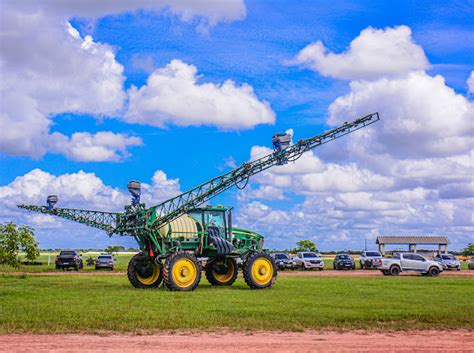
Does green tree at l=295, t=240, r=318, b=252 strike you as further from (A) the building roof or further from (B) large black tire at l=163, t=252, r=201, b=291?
(B) large black tire at l=163, t=252, r=201, b=291

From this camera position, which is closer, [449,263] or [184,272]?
[184,272]

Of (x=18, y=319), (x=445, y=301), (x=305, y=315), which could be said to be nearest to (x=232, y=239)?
(x=445, y=301)

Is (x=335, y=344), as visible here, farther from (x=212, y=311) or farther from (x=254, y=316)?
(x=212, y=311)

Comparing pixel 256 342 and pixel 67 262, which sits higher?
pixel 67 262

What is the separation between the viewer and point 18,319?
601 inches

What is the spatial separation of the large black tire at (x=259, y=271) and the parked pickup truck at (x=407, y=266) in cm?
1857

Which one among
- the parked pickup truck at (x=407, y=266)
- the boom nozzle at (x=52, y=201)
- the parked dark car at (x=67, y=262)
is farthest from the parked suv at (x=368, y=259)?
the boom nozzle at (x=52, y=201)

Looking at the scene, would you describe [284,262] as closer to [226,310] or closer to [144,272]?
[144,272]

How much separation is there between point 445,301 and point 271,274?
306 inches

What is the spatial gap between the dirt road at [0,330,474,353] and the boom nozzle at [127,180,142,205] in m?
15.2

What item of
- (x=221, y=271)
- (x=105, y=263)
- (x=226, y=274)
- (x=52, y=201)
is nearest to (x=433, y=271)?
(x=226, y=274)

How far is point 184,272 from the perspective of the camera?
81.9 feet

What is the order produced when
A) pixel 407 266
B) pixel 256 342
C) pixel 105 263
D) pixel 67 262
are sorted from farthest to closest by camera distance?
pixel 105 263 < pixel 67 262 < pixel 407 266 < pixel 256 342

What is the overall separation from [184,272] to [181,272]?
0.12 meters
